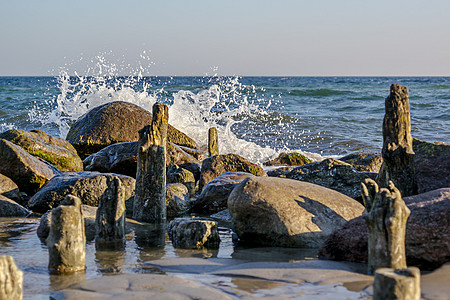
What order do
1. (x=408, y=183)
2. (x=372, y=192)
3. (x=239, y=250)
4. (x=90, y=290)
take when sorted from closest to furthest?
1. (x=90, y=290)
2. (x=372, y=192)
3. (x=239, y=250)
4. (x=408, y=183)

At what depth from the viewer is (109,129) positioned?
13594 millimetres

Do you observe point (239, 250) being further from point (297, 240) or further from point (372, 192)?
point (372, 192)

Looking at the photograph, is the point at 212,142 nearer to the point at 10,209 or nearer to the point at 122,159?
the point at 122,159

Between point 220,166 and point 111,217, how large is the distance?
415 centimetres

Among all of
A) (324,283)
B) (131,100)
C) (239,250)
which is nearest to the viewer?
(324,283)

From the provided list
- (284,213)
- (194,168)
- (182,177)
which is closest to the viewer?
(284,213)

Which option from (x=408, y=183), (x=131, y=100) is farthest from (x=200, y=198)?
(x=131, y=100)

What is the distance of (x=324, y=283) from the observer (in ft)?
14.8

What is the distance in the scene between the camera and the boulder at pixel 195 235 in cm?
620

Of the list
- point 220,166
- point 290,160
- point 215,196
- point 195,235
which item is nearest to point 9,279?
point 195,235

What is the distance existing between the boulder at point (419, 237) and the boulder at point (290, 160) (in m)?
7.61

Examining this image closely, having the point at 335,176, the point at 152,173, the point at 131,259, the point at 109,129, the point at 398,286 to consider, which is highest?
the point at 109,129

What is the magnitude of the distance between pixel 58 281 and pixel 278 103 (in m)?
29.2

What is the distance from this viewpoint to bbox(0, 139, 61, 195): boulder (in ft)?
31.0
